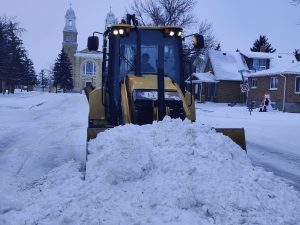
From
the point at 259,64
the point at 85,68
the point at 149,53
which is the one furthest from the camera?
the point at 85,68

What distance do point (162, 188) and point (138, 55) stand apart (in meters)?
3.75

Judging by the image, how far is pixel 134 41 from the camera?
8711 millimetres

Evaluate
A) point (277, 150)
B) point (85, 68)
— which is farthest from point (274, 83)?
point (85, 68)

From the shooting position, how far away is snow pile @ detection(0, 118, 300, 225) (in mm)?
4879

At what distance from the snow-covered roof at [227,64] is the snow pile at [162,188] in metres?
40.6

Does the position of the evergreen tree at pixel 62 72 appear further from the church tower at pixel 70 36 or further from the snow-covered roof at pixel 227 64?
the snow-covered roof at pixel 227 64

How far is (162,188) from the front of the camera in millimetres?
5281

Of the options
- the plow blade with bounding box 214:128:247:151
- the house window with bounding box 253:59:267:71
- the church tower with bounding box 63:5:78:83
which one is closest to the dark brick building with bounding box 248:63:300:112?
the house window with bounding box 253:59:267:71

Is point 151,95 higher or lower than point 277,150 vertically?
higher

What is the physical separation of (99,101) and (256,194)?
16.5 feet

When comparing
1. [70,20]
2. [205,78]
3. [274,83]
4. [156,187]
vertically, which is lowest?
[156,187]

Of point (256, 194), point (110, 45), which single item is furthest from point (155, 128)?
point (110, 45)

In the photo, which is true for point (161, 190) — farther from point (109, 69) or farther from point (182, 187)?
point (109, 69)

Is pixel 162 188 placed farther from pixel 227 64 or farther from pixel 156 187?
pixel 227 64
